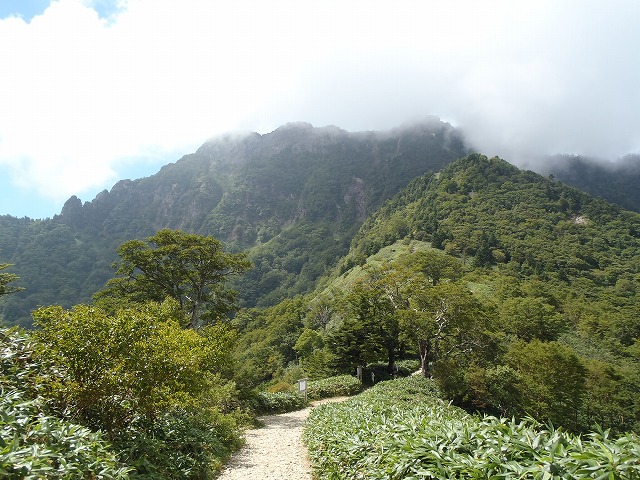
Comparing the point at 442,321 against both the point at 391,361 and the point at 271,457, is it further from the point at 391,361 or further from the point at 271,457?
the point at 271,457

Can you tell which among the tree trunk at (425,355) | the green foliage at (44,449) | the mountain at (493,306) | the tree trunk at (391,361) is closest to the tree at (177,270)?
the mountain at (493,306)

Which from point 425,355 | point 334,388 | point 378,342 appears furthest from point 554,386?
point 334,388

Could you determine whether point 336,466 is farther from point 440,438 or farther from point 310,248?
point 310,248

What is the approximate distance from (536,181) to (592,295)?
182 feet

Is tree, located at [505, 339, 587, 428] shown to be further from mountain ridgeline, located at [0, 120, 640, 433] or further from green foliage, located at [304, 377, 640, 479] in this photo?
green foliage, located at [304, 377, 640, 479]

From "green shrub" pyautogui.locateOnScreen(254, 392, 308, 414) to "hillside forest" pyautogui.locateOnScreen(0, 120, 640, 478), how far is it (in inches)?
4.6

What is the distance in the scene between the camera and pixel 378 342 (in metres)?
32.1

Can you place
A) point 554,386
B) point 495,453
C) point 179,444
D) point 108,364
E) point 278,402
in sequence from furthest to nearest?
point 554,386
point 278,402
point 179,444
point 108,364
point 495,453

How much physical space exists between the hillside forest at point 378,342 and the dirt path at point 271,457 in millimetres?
500

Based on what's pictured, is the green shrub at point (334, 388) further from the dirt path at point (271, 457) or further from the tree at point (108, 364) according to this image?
the tree at point (108, 364)

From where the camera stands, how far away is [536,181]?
112 meters

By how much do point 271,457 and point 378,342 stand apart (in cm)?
2237

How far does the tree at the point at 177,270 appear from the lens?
24.9m

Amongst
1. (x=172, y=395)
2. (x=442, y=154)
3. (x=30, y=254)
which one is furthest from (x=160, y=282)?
(x=442, y=154)
